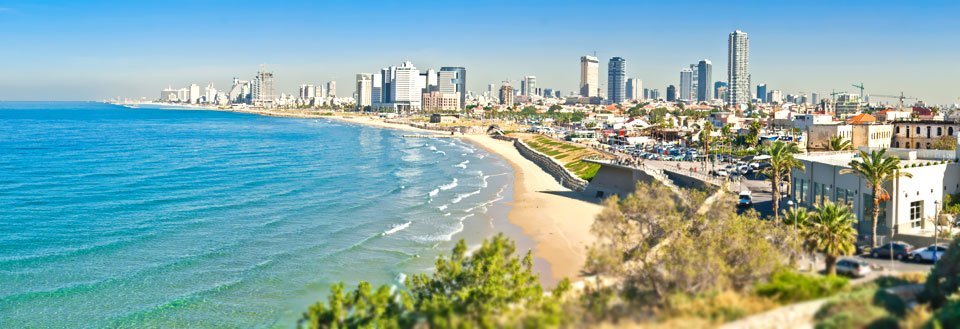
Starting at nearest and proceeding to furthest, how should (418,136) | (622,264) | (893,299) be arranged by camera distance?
1. (893,299)
2. (622,264)
3. (418,136)

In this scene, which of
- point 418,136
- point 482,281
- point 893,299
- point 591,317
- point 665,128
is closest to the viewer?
point 591,317

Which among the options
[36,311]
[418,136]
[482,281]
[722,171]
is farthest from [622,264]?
[418,136]

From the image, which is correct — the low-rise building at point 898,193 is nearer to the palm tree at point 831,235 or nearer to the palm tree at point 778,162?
the palm tree at point 778,162

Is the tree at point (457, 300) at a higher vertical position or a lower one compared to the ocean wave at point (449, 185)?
higher

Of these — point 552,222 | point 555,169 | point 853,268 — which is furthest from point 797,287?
point 555,169

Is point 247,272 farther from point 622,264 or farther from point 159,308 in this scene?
point 622,264

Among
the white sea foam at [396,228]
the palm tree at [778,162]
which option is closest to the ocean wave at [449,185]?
the white sea foam at [396,228]
